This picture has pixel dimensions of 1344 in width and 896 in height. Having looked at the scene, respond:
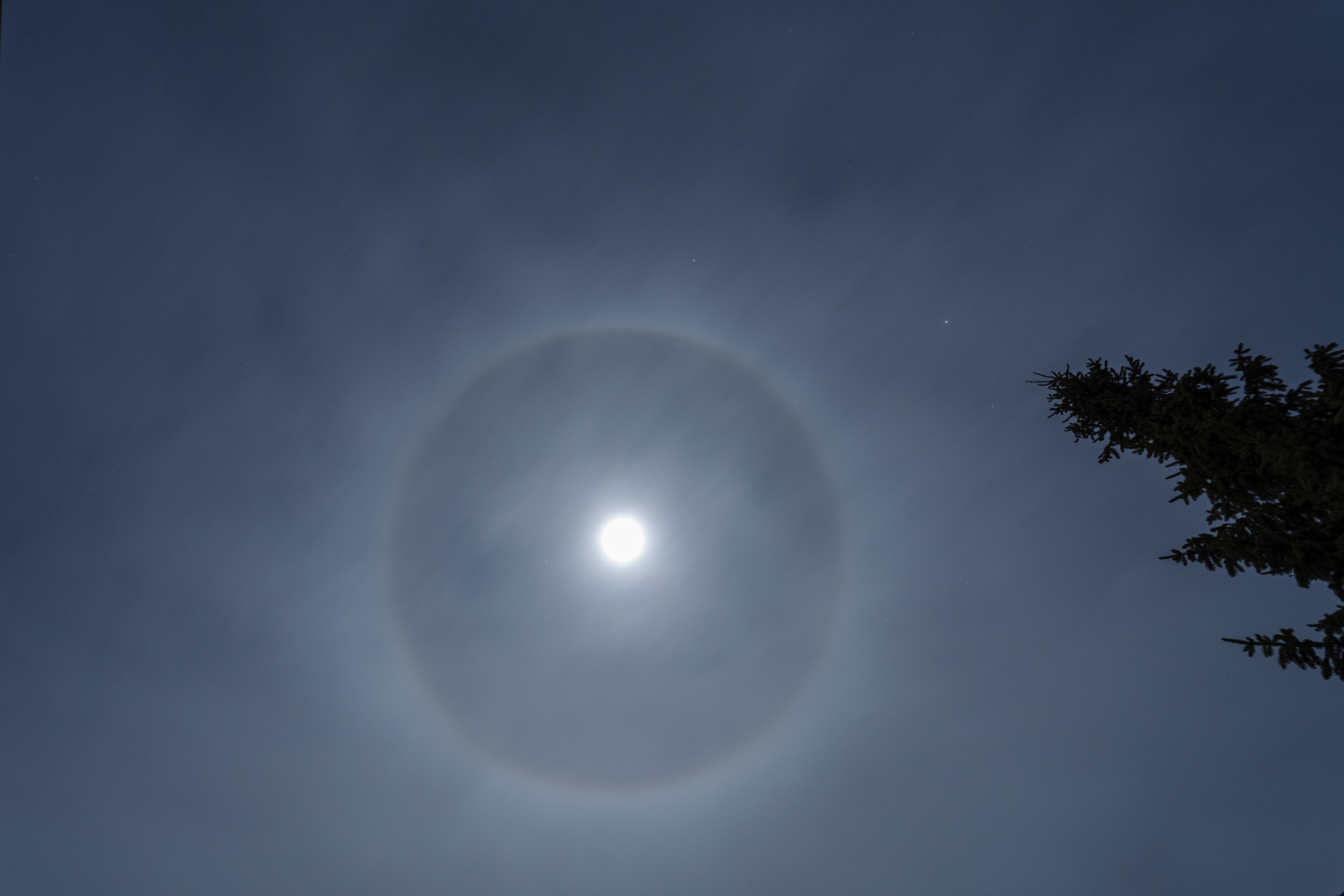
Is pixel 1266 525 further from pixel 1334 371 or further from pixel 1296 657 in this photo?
pixel 1334 371

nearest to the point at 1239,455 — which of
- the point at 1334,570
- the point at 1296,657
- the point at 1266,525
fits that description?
the point at 1266,525

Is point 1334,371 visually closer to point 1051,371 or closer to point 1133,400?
point 1133,400

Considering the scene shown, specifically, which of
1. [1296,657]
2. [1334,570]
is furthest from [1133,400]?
[1296,657]

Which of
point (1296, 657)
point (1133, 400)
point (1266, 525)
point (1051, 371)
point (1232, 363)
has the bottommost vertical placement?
point (1296, 657)

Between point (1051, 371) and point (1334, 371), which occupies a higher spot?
point (1051, 371)

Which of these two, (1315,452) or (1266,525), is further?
(1266,525)

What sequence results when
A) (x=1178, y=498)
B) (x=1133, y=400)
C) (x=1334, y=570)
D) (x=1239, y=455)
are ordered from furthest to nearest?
1. (x=1133, y=400)
2. (x=1178, y=498)
3. (x=1239, y=455)
4. (x=1334, y=570)

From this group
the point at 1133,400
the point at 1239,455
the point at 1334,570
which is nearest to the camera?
the point at 1334,570
